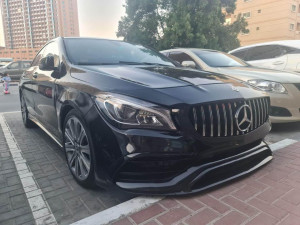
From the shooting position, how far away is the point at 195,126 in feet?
6.23

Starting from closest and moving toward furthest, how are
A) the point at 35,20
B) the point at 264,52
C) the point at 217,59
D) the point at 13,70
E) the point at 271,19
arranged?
the point at 217,59
the point at 264,52
the point at 13,70
the point at 271,19
the point at 35,20

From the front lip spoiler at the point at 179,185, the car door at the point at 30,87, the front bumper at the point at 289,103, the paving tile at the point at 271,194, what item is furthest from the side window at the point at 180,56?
the front lip spoiler at the point at 179,185

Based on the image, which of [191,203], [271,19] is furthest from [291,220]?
[271,19]

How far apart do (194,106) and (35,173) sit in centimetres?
204

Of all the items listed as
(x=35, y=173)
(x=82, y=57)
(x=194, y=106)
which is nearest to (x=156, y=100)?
(x=194, y=106)

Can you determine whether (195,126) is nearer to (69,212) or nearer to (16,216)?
(69,212)

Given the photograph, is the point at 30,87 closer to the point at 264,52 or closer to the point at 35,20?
the point at 264,52

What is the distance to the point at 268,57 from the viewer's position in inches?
267

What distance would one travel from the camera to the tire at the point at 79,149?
7.22ft

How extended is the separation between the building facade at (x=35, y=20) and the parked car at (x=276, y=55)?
76.3 m

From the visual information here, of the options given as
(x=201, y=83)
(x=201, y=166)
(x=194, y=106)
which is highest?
(x=201, y=83)

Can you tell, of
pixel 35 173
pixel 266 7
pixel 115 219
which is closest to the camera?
pixel 115 219

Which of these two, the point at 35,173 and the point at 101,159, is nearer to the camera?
the point at 101,159

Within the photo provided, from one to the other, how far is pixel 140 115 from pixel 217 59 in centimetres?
379
